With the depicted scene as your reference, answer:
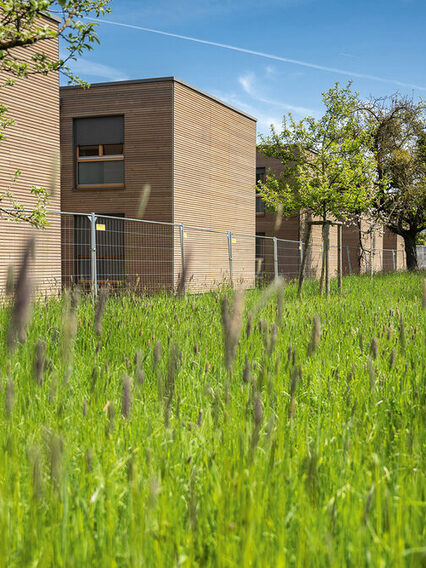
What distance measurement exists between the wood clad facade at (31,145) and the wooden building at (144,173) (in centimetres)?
376

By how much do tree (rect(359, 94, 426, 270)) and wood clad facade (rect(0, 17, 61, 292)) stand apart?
1463cm

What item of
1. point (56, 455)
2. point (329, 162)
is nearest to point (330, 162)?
point (329, 162)

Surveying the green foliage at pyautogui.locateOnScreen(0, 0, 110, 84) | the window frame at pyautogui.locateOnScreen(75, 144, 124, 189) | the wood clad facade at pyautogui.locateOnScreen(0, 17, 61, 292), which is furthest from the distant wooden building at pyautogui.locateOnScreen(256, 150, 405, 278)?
the green foliage at pyautogui.locateOnScreen(0, 0, 110, 84)

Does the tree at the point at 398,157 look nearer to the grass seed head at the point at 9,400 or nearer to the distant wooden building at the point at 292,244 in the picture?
the distant wooden building at the point at 292,244

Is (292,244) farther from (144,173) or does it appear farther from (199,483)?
(199,483)

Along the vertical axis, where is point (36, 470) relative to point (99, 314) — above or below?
below

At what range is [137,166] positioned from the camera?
1914 centimetres

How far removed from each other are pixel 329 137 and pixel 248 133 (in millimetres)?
3655

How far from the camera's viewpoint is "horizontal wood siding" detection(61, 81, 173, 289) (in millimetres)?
18281

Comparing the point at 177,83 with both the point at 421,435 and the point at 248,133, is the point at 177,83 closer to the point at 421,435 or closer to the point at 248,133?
the point at 248,133

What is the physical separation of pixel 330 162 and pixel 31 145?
12.2 meters

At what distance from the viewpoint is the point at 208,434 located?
1.97 m

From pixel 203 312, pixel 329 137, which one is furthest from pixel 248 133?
pixel 203 312

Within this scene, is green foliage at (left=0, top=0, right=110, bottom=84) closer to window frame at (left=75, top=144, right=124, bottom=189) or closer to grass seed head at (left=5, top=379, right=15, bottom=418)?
grass seed head at (left=5, top=379, right=15, bottom=418)
